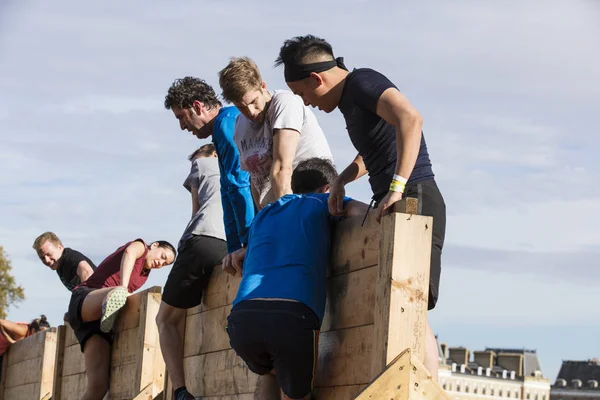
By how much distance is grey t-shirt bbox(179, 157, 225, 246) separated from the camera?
6.80 meters

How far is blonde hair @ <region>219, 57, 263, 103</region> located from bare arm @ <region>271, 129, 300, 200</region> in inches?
11.0

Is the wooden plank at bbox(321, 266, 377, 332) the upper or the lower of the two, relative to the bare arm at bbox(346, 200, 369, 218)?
lower

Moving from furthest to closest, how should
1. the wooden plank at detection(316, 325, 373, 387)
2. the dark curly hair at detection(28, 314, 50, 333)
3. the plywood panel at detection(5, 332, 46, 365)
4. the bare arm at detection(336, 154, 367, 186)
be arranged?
the dark curly hair at detection(28, 314, 50, 333) < the plywood panel at detection(5, 332, 46, 365) < the bare arm at detection(336, 154, 367, 186) < the wooden plank at detection(316, 325, 373, 387)

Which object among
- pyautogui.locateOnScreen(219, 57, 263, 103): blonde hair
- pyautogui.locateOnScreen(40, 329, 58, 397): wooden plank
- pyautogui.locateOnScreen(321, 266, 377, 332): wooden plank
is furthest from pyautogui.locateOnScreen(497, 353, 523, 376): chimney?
pyautogui.locateOnScreen(321, 266, 377, 332): wooden plank

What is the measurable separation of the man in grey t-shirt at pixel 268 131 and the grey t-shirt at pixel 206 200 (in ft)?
3.14

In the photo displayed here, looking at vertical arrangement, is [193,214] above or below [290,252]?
above

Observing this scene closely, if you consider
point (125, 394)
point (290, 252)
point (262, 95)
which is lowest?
point (125, 394)

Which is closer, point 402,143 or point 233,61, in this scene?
point 402,143

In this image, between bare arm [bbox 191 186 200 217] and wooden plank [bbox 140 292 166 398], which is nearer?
bare arm [bbox 191 186 200 217]

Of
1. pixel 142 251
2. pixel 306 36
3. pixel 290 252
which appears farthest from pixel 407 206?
pixel 142 251

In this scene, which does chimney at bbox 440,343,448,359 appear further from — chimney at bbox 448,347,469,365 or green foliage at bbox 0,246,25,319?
green foliage at bbox 0,246,25,319

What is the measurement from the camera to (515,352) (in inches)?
5138

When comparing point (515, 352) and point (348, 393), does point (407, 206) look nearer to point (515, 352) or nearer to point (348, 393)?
point (348, 393)

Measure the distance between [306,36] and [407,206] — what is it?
1.05m
